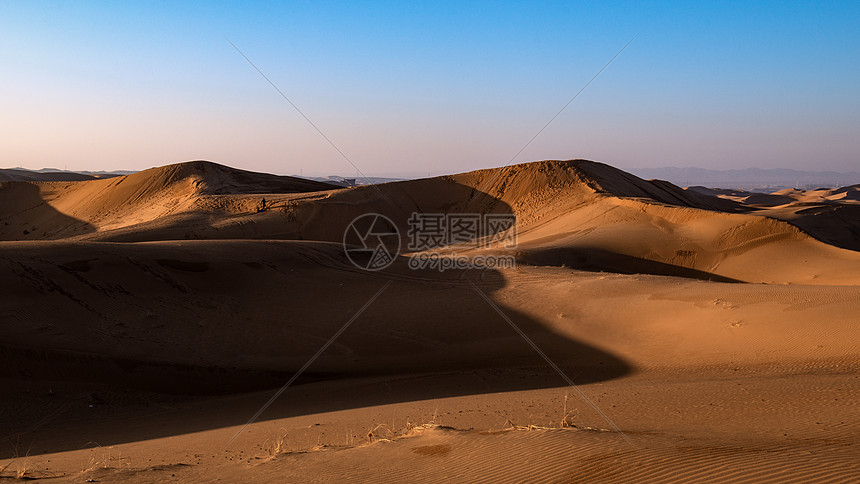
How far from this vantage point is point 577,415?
5.75 meters

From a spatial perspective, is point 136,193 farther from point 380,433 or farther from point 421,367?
point 380,433

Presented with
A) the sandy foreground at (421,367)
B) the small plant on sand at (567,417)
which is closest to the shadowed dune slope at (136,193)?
the sandy foreground at (421,367)

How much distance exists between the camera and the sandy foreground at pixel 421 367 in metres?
4.19

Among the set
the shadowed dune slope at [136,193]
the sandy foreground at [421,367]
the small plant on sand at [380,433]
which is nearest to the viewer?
the sandy foreground at [421,367]

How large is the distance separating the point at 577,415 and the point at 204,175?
3160cm

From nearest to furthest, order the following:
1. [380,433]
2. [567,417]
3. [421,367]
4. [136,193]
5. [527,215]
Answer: [380,433] → [567,417] → [421,367] → [527,215] → [136,193]

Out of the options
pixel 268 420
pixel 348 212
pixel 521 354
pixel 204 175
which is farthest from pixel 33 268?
pixel 204 175

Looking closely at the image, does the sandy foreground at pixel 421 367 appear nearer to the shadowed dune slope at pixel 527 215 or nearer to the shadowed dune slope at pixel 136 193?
the shadowed dune slope at pixel 527 215

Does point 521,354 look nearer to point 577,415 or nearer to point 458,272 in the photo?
point 577,415

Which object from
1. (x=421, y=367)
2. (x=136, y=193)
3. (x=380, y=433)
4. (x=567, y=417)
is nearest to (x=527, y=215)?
(x=421, y=367)

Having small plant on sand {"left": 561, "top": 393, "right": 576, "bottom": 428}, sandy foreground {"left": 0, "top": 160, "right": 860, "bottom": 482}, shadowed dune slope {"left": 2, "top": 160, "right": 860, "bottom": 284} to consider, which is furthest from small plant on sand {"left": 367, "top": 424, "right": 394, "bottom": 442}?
shadowed dune slope {"left": 2, "top": 160, "right": 860, "bottom": 284}

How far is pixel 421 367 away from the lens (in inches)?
348

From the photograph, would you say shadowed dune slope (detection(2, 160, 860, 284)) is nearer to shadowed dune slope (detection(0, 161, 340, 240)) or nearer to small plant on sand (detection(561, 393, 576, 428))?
shadowed dune slope (detection(0, 161, 340, 240))

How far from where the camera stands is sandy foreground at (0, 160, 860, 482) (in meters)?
4.19
